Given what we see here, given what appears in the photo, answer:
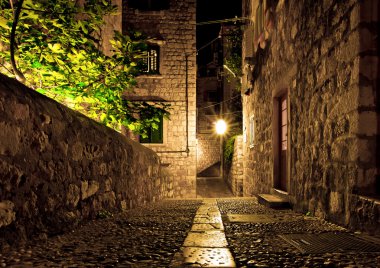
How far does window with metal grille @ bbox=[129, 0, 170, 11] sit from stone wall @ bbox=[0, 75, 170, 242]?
11.6 meters

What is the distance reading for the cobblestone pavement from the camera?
186cm

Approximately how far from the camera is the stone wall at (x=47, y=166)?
6.64 feet

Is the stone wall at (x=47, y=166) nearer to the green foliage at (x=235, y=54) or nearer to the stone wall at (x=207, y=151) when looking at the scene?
the green foliage at (x=235, y=54)

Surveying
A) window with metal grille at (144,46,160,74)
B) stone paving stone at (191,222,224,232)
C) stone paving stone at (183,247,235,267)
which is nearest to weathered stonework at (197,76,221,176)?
window with metal grille at (144,46,160,74)

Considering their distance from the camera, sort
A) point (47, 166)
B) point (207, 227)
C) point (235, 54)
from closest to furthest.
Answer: point (47, 166)
point (207, 227)
point (235, 54)

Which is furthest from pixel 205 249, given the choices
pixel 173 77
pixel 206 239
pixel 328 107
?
pixel 173 77

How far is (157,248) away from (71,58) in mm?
3237

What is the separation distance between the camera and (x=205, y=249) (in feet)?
7.11

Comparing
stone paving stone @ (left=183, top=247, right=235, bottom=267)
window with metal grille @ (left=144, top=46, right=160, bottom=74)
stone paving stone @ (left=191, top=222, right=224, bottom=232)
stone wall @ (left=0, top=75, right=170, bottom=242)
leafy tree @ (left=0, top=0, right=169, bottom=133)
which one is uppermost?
window with metal grille @ (left=144, top=46, right=160, bottom=74)

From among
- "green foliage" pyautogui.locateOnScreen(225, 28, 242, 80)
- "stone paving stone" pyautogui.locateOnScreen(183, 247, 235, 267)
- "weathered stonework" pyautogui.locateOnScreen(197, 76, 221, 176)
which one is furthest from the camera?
"weathered stonework" pyautogui.locateOnScreen(197, 76, 221, 176)

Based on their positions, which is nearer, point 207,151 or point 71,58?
point 71,58

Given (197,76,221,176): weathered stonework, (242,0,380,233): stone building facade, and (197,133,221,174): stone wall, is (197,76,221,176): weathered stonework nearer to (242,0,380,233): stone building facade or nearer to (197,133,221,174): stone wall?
(197,133,221,174): stone wall

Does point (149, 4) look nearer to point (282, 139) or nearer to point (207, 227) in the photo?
point (282, 139)

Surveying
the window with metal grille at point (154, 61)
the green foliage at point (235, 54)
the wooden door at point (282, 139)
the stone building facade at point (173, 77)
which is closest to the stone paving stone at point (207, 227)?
the wooden door at point (282, 139)
